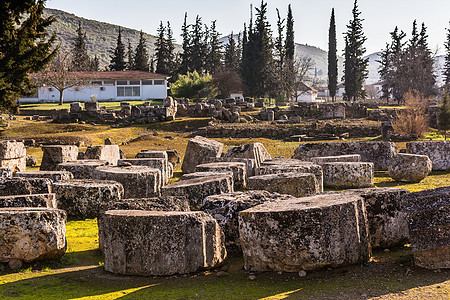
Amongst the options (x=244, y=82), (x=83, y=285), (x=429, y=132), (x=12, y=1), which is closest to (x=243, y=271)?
(x=83, y=285)

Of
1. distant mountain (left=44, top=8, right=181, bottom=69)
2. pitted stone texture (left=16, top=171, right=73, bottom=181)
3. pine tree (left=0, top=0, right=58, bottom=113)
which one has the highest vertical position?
distant mountain (left=44, top=8, right=181, bottom=69)

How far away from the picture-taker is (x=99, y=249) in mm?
7223

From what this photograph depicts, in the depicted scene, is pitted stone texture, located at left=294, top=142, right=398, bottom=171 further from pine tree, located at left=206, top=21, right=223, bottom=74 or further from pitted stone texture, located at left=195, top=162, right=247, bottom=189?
pine tree, located at left=206, top=21, right=223, bottom=74

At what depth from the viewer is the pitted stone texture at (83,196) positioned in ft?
29.7

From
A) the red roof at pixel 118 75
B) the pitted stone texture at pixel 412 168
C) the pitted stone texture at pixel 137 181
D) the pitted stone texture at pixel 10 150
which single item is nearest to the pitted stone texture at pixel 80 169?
the pitted stone texture at pixel 137 181

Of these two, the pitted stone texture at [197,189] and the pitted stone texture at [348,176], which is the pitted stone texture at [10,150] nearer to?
the pitted stone texture at [197,189]

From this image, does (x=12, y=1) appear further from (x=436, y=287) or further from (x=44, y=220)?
(x=436, y=287)

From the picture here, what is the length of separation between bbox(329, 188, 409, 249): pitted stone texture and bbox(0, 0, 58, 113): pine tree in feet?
53.4

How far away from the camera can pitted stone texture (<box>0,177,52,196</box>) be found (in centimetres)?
825

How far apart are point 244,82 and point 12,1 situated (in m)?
44.4

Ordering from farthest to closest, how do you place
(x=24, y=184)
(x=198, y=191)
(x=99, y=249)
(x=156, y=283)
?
1. (x=198, y=191)
2. (x=24, y=184)
3. (x=99, y=249)
4. (x=156, y=283)

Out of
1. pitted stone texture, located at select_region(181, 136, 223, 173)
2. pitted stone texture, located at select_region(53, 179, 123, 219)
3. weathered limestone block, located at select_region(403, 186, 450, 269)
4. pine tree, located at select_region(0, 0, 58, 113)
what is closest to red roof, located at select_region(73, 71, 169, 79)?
pine tree, located at select_region(0, 0, 58, 113)

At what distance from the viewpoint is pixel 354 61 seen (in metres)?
62.6

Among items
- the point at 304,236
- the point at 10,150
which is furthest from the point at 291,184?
the point at 10,150
